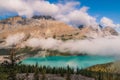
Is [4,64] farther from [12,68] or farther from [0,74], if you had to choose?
[0,74]

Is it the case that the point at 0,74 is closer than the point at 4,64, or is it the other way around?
the point at 4,64

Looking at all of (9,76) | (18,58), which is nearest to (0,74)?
(9,76)

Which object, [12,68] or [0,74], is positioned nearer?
[12,68]

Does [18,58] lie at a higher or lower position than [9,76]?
higher

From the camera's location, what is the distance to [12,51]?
132ft

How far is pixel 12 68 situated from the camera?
3969cm

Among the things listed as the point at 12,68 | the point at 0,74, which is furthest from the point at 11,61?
the point at 0,74

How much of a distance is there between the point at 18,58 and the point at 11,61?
1.45m

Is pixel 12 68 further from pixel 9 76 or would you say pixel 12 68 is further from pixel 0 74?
pixel 0 74

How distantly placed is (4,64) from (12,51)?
2.46m

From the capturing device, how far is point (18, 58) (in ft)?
128

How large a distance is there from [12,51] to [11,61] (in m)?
1.60

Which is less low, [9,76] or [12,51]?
[12,51]

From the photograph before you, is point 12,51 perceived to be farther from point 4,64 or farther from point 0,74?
point 0,74
